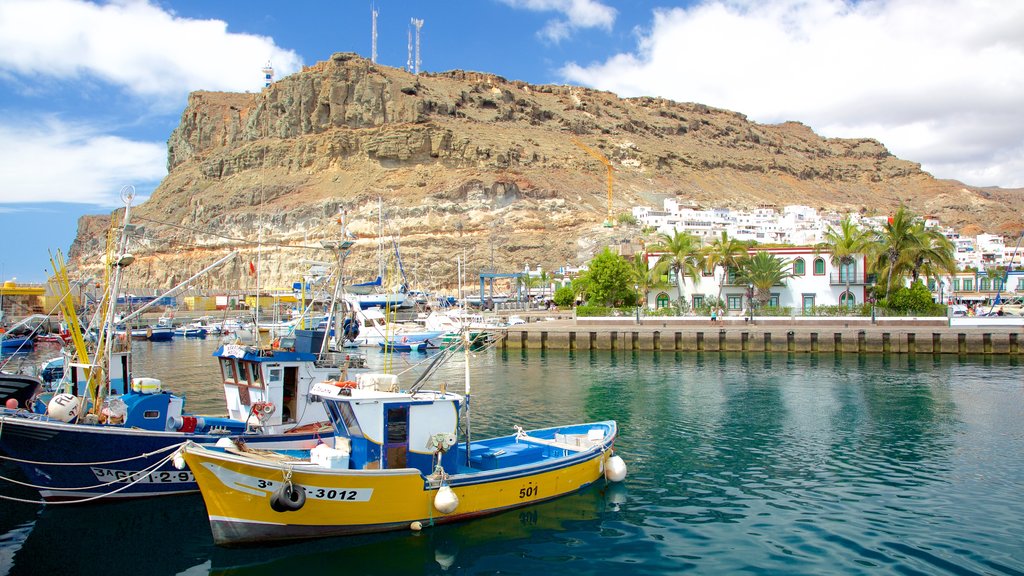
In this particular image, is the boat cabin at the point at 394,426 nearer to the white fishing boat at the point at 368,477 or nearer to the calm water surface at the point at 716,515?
the white fishing boat at the point at 368,477

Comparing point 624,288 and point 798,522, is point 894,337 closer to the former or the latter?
point 624,288

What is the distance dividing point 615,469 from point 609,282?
165ft

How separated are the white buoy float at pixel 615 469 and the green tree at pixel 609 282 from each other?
4989 cm

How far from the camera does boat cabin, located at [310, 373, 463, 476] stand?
14.7 m

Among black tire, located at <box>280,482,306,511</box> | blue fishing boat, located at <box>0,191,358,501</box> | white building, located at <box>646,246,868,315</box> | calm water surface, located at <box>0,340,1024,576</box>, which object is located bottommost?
calm water surface, located at <box>0,340,1024,576</box>

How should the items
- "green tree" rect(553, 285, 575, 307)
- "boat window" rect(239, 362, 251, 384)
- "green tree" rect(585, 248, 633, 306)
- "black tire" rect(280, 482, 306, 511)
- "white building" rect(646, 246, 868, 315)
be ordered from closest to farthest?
"black tire" rect(280, 482, 306, 511) → "boat window" rect(239, 362, 251, 384) → "white building" rect(646, 246, 868, 315) → "green tree" rect(585, 248, 633, 306) → "green tree" rect(553, 285, 575, 307)

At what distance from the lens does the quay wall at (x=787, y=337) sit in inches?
1954

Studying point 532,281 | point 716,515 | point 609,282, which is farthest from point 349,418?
point 532,281

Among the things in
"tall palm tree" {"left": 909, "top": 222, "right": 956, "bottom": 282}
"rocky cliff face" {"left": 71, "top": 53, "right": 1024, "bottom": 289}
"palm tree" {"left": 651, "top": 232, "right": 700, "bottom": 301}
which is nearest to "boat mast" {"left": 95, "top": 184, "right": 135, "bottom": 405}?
"palm tree" {"left": 651, "top": 232, "right": 700, "bottom": 301}

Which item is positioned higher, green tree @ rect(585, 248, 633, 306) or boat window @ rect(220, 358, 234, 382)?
green tree @ rect(585, 248, 633, 306)

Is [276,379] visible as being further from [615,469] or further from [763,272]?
[763,272]

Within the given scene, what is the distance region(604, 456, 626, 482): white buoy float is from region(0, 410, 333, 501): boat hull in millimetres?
9107

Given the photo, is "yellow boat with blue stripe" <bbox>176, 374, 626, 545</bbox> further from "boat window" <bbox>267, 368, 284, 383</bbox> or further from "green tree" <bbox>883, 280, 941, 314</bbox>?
"green tree" <bbox>883, 280, 941, 314</bbox>

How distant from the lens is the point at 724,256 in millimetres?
61562
